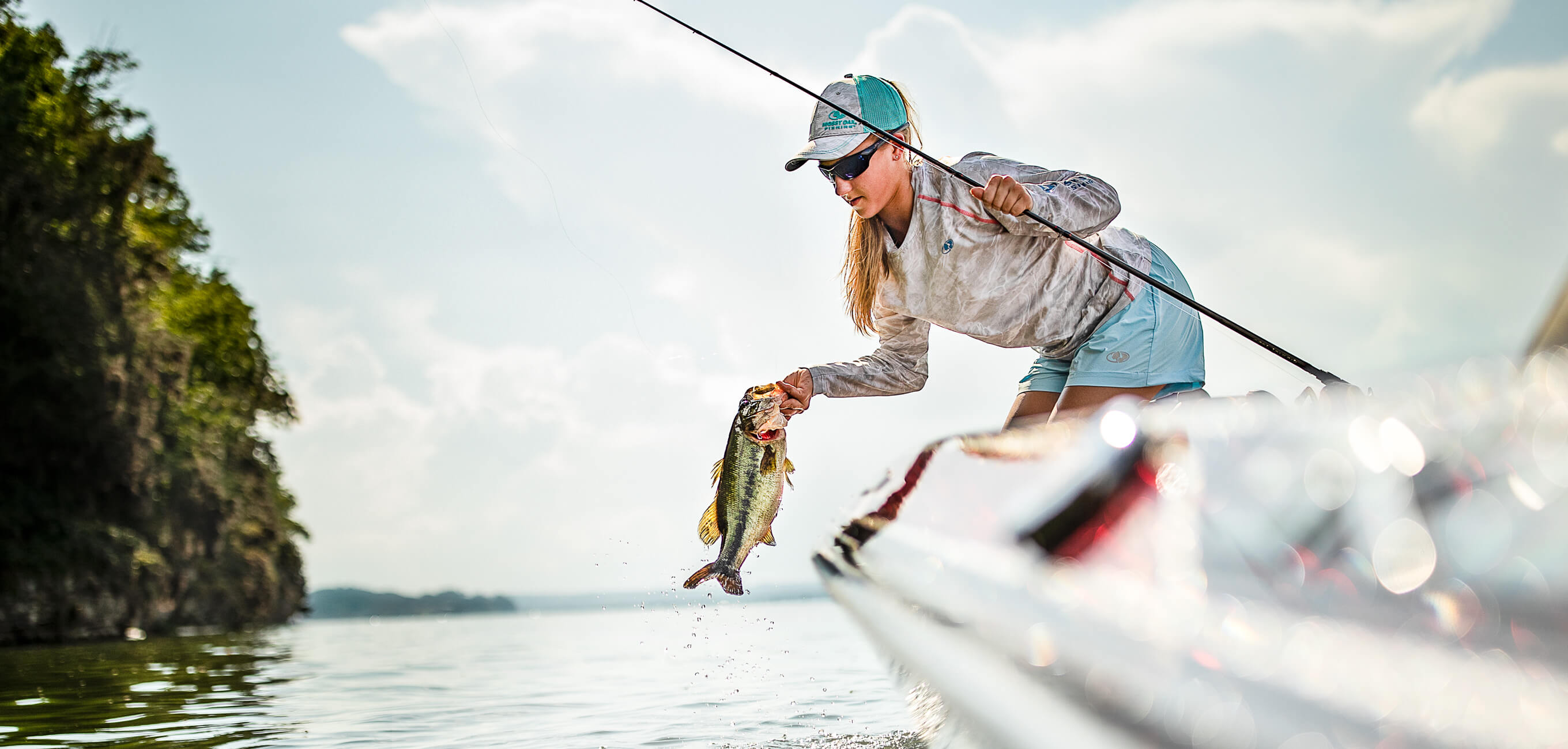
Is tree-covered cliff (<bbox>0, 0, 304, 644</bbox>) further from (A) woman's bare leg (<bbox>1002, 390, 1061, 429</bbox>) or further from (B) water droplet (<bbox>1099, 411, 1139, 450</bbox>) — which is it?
(B) water droplet (<bbox>1099, 411, 1139, 450</bbox>)

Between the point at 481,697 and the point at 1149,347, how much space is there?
24.3 feet

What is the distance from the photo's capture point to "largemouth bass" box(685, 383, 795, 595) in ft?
14.0

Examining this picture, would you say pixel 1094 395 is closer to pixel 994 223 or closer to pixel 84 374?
pixel 994 223

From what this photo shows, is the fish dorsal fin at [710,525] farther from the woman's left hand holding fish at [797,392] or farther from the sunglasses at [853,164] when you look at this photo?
the sunglasses at [853,164]

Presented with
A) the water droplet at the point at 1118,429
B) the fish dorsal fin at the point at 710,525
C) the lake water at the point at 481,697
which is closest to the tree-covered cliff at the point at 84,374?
the lake water at the point at 481,697

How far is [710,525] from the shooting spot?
4.46 metres

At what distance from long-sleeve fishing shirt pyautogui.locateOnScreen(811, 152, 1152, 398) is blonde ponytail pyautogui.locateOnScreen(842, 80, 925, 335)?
0.05 metres

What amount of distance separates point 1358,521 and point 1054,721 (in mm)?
326

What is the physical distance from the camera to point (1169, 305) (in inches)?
149

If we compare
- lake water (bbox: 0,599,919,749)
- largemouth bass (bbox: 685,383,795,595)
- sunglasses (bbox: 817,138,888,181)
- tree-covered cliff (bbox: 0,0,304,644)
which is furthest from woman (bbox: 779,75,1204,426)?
tree-covered cliff (bbox: 0,0,304,644)

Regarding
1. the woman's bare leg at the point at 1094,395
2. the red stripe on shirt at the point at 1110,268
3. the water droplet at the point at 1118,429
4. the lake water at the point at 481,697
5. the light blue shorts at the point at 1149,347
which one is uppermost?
the red stripe on shirt at the point at 1110,268

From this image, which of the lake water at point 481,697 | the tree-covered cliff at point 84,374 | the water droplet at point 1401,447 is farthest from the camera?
the tree-covered cliff at point 84,374

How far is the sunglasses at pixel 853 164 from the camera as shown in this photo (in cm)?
A: 370

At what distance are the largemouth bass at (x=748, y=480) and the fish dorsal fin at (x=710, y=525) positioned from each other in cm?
3
